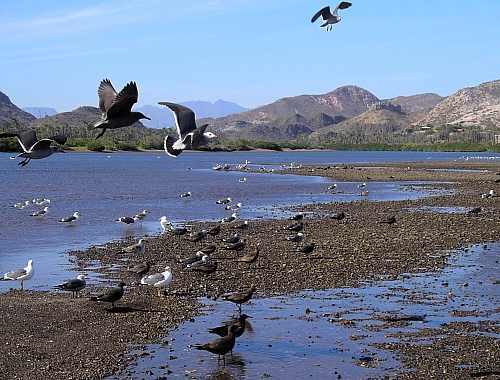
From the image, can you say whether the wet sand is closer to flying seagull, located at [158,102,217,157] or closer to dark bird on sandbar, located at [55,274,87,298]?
dark bird on sandbar, located at [55,274,87,298]

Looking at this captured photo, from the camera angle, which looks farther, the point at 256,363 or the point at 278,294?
the point at 278,294

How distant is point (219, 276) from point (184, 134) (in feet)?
32.7

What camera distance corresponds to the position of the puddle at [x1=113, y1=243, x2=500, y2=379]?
1243 cm

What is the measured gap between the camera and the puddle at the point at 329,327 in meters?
12.4

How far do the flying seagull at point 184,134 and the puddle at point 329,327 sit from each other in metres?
4.05

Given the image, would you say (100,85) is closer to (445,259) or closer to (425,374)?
Result: (425,374)

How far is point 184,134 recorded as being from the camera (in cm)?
1027

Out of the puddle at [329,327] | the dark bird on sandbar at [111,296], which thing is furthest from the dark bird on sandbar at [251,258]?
the dark bird on sandbar at [111,296]

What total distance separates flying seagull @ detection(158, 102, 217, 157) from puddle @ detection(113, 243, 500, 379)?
4051 mm

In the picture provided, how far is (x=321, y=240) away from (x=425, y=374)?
14.4m

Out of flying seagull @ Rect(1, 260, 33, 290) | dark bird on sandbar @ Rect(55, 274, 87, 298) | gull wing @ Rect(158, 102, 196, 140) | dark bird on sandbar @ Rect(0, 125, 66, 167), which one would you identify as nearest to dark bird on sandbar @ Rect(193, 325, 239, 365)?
gull wing @ Rect(158, 102, 196, 140)

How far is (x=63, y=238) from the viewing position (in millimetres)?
28656

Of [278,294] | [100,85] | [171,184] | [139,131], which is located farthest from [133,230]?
[139,131]

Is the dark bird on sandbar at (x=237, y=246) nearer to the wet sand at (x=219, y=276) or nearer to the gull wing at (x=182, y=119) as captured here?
the wet sand at (x=219, y=276)
